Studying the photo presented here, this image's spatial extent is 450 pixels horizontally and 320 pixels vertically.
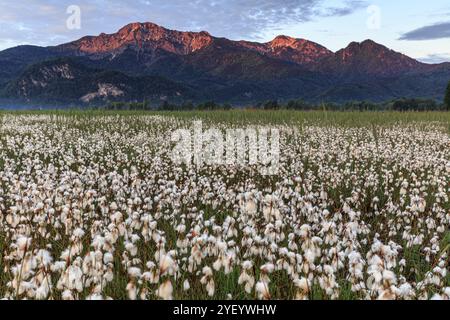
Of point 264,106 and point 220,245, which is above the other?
point 264,106

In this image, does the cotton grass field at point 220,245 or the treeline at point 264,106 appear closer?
the cotton grass field at point 220,245

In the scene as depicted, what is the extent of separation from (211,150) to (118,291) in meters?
9.69

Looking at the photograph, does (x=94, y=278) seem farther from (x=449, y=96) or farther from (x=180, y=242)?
(x=449, y=96)

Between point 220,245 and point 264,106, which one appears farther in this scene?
point 264,106

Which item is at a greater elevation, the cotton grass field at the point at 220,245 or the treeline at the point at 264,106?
the treeline at the point at 264,106

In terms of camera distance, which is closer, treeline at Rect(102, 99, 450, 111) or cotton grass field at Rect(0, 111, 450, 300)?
cotton grass field at Rect(0, 111, 450, 300)

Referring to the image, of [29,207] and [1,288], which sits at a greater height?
[29,207]

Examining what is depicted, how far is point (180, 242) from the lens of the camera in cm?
428

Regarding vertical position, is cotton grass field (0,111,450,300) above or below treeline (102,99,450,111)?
below

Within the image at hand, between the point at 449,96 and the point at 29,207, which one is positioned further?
the point at 449,96
